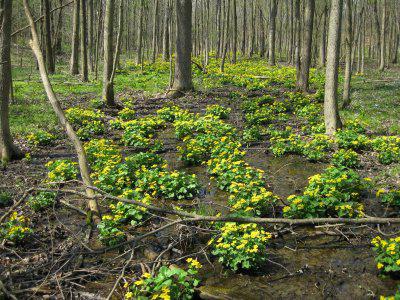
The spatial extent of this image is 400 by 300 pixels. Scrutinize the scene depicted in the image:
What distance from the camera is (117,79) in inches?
974

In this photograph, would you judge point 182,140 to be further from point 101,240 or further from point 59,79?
point 59,79

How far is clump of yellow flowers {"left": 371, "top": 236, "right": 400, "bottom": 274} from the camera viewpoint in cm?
500

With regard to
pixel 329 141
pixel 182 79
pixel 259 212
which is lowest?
pixel 259 212

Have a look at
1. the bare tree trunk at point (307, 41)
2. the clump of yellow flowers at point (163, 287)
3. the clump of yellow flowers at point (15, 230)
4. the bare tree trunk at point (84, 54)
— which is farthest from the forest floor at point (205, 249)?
the bare tree trunk at point (84, 54)

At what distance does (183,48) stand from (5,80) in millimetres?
10420

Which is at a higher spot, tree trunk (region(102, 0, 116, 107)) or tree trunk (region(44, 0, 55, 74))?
tree trunk (region(44, 0, 55, 74))

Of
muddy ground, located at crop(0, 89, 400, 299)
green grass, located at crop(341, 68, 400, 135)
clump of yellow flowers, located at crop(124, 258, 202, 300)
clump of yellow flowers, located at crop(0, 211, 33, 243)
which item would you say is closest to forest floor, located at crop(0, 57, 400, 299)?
muddy ground, located at crop(0, 89, 400, 299)

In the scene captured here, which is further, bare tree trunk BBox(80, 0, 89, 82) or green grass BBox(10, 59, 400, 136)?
bare tree trunk BBox(80, 0, 89, 82)

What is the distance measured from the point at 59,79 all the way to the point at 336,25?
1804cm

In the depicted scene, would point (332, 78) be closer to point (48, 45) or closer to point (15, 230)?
point (15, 230)

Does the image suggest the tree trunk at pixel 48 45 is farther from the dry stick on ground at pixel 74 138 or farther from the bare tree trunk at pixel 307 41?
the dry stick on ground at pixel 74 138

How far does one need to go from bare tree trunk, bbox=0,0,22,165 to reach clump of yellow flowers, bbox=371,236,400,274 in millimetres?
8731

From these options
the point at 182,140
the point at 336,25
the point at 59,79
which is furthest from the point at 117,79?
the point at 336,25

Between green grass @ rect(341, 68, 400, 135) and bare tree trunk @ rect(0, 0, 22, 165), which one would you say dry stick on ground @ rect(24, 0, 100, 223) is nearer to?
bare tree trunk @ rect(0, 0, 22, 165)
